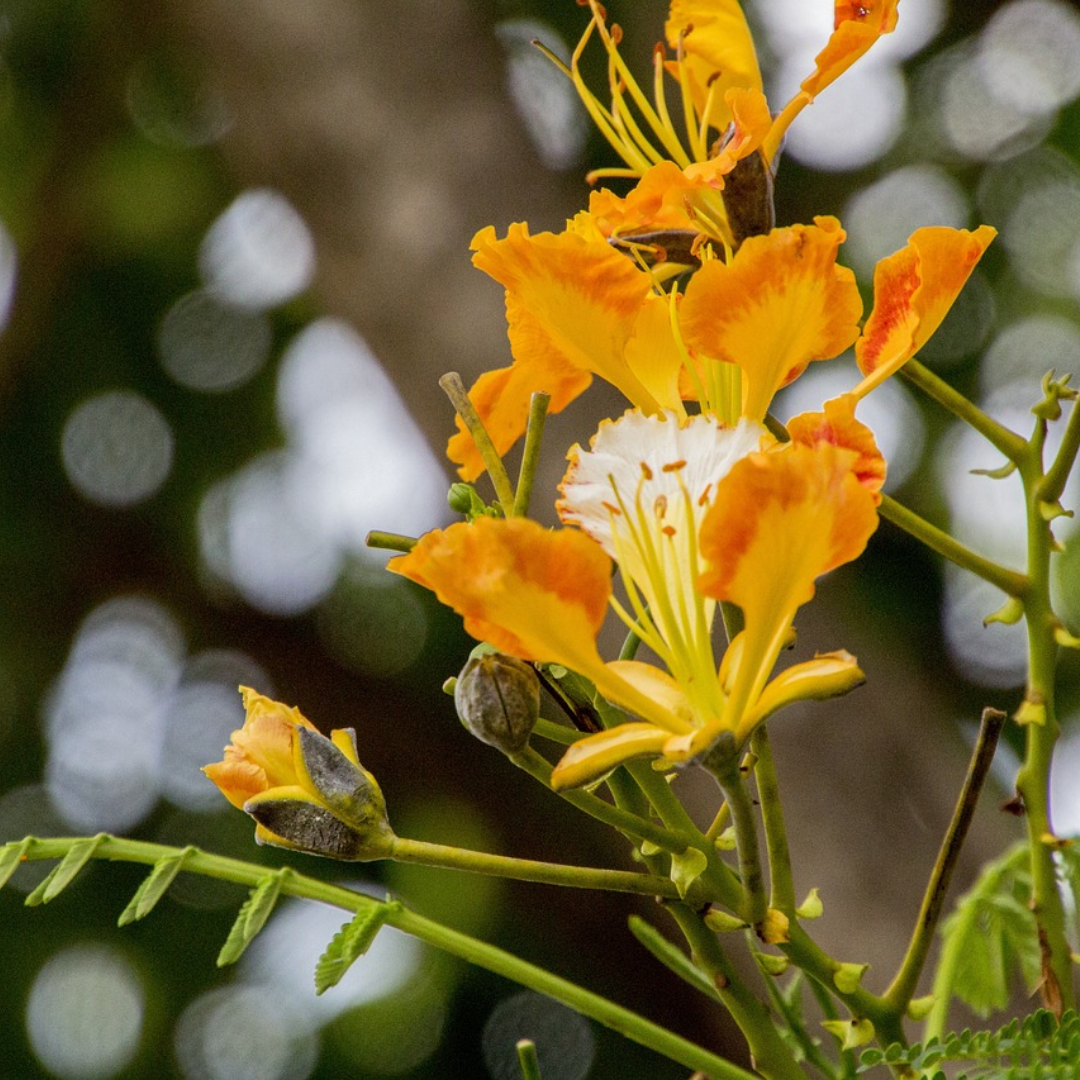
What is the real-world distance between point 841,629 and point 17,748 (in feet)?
3.76

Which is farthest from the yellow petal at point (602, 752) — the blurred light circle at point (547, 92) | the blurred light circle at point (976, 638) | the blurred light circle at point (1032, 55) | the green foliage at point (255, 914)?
the blurred light circle at point (1032, 55)

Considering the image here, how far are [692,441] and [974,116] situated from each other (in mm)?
1523

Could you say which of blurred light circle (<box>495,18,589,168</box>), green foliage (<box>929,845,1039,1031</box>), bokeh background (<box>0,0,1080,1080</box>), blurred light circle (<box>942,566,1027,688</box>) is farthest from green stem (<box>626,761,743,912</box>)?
blurred light circle (<box>495,18,589,168</box>)

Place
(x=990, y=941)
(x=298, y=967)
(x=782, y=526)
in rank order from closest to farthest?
1. (x=782, y=526)
2. (x=990, y=941)
3. (x=298, y=967)

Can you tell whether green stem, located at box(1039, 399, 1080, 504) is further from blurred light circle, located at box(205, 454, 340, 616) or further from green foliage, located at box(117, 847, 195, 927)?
blurred light circle, located at box(205, 454, 340, 616)

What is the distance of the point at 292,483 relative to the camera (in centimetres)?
198

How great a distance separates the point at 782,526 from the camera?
12.6 inches

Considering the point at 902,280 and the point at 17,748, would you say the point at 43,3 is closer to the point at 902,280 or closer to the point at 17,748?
the point at 17,748

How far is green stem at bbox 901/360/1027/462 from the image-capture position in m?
0.45

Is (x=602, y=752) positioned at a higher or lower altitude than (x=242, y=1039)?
higher

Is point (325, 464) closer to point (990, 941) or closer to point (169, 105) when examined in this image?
point (169, 105)

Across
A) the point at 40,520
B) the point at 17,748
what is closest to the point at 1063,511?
the point at 17,748

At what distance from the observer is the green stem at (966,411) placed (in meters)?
0.45

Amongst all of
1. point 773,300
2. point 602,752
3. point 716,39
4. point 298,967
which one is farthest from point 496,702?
point 298,967
